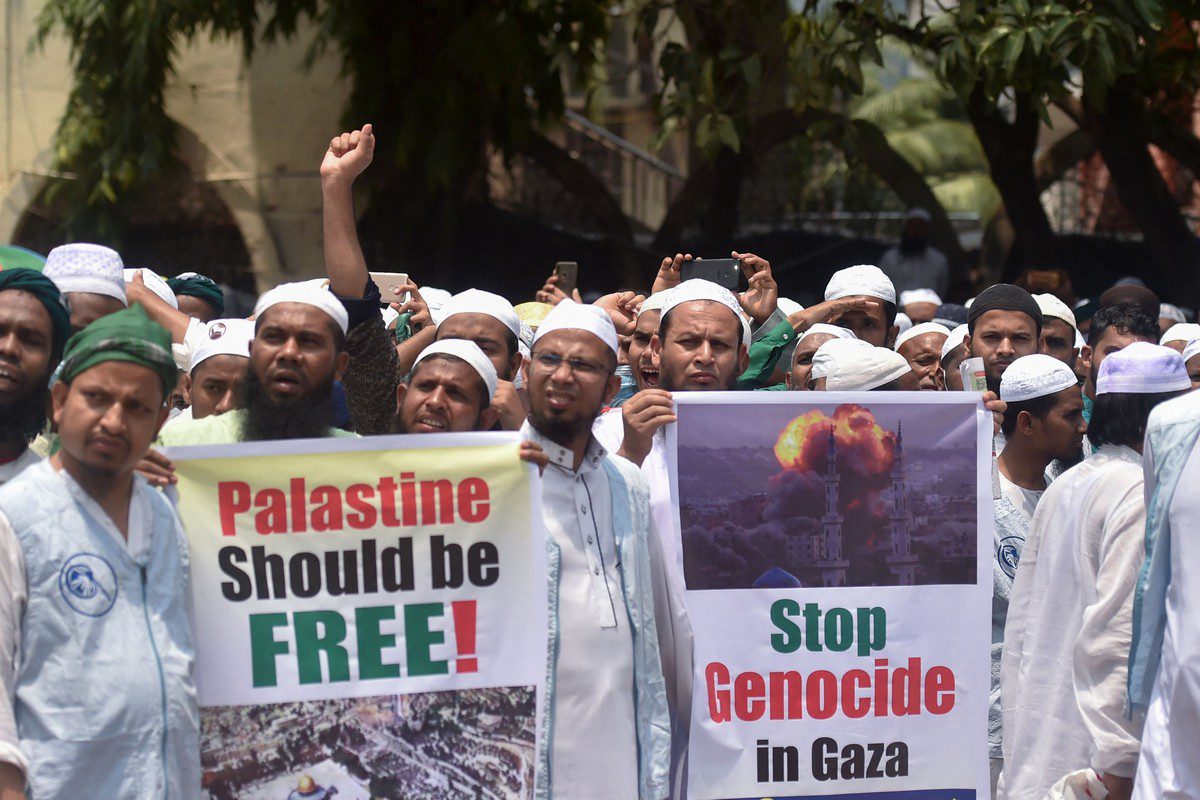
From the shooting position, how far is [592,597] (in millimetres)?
3875

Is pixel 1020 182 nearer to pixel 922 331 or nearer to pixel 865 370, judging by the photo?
pixel 922 331

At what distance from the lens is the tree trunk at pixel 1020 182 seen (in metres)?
11.7

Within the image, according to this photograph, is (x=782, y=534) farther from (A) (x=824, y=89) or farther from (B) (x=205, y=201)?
(B) (x=205, y=201)

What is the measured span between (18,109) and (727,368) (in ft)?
34.4

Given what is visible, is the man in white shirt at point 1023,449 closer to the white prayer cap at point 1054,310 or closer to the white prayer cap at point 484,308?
the white prayer cap at point 484,308

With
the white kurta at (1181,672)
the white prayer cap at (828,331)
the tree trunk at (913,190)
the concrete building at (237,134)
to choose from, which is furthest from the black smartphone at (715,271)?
the concrete building at (237,134)

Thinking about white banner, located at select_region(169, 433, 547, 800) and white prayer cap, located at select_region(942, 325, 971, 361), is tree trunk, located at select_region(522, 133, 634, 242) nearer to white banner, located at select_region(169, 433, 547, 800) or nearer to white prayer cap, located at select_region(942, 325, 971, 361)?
white prayer cap, located at select_region(942, 325, 971, 361)

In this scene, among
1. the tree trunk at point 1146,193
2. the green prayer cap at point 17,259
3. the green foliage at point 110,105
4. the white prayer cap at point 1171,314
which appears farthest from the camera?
the green foliage at point 110,105

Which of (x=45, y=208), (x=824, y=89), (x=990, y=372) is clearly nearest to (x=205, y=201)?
(x=45, y=208)

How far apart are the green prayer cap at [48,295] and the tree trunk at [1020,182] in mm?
8866

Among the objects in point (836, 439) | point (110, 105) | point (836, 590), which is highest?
point (110, 105)

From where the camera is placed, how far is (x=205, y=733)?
353cm

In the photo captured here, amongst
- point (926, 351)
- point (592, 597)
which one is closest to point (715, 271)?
point (926, 351)

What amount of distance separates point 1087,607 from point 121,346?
97.7 inches
